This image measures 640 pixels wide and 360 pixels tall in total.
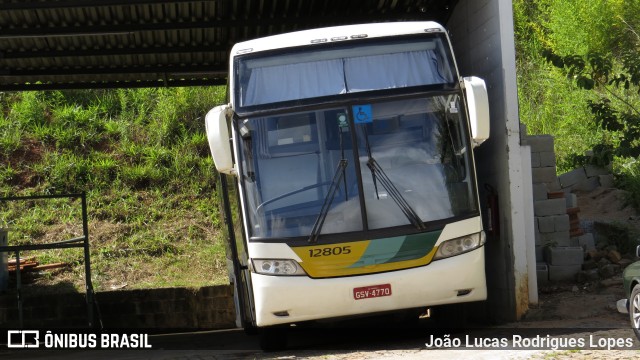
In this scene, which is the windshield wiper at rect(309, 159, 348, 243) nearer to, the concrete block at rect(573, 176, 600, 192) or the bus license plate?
the bus license plate

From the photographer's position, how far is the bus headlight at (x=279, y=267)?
31.0ft

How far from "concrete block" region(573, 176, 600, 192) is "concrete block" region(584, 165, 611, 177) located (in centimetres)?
8

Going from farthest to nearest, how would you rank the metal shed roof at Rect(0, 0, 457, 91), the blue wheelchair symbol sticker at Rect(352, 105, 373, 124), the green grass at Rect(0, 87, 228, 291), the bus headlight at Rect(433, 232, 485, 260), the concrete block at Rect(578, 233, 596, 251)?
the green grass at Rect(0, 87, 228, 291)
the concrete block at Rect(578, 233, 596, 251)
the metal shed roof at Rect(0, 0, 457, 91)
the blue wheelchair symbol sticker at Rect(352, 105, 373, 124)
the bus headlight at Rect(433, 232, 485, 260)

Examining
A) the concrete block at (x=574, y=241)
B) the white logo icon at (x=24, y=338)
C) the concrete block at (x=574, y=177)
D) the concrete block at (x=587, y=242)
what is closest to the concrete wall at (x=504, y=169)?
the concrete block at (x=574, y=241)

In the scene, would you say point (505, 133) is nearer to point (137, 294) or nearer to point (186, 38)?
point (186, 38)

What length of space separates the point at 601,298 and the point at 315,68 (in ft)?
15.2

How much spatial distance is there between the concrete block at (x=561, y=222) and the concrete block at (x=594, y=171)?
584 centimetres

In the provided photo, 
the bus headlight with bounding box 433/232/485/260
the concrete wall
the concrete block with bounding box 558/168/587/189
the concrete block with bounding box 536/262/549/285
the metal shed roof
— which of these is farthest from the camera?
the concrete block with bounding box 558/168/587/189

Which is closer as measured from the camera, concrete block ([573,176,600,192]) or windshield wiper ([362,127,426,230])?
windshield wiper ([362,127,426,230])

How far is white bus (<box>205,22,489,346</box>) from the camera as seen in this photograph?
946 cm

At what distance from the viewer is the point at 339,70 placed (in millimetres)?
10164

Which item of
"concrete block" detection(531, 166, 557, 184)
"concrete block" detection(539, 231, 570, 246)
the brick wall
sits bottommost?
the brick wall

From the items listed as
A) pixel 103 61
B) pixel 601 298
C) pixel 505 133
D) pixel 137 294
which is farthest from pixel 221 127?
pixel 137 294

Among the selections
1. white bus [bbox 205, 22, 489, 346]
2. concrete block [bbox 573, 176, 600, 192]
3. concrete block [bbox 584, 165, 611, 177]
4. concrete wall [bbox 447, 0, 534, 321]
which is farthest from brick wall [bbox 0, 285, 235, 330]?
white bus [bbox 205, 22, 489, 346]
